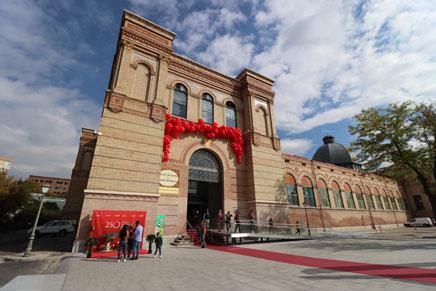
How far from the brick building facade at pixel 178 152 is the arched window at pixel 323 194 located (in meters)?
0.26

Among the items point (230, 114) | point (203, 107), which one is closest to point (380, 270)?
point (203, 107)

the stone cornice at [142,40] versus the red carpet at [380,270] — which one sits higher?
the stone cornice at [142,40]

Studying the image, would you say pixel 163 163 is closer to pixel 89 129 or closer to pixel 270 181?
pixel 270 181

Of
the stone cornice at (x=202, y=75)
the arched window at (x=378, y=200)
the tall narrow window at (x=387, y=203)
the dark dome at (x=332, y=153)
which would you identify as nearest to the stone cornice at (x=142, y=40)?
the stone cornice at (x=202, y=75)

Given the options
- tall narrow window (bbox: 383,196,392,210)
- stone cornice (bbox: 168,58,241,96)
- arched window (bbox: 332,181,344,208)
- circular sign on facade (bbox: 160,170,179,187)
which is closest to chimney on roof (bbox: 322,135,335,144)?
tall narrow window (bbox: 383,196,392,210)

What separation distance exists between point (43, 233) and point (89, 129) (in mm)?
12033

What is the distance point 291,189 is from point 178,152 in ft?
45.2

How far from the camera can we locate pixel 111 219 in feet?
34.6

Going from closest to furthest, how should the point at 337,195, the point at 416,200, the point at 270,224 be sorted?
the point at 270,224 < the point at 337,195 < the point at 416,200

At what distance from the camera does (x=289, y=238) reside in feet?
48.8

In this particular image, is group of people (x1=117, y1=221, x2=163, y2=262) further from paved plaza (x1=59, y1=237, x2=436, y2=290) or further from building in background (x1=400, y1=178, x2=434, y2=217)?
building in background (x1=400, y1=178, x2=434, y2=217)

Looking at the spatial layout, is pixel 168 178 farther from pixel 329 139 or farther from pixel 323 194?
pixel 329 139

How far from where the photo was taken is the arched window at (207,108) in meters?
17.2

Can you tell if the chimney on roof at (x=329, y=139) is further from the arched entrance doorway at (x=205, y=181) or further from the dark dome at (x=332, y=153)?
the arched entrance doorway at (x=205, y=181)
